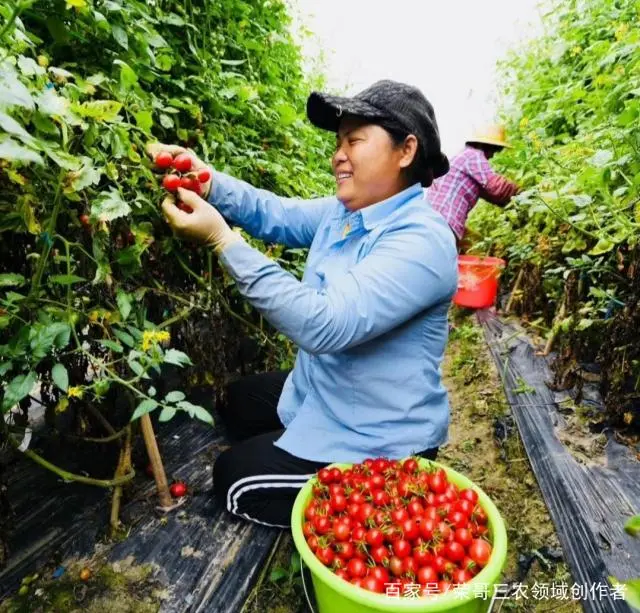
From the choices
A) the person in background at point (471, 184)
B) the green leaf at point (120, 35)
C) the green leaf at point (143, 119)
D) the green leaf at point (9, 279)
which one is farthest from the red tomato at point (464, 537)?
the person in background at point (471, 184)

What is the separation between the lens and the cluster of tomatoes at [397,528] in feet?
4.06

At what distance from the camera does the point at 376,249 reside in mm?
1539

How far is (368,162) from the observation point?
1.63 m

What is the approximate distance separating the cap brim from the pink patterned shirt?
7.07 feet

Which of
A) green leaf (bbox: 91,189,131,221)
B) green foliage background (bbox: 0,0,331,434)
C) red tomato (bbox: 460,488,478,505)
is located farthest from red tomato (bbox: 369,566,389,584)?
green leaf (bbox: 91,189,131,221)

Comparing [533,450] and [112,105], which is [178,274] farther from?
[533,450]

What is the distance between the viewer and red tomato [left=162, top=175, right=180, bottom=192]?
1.37 meters

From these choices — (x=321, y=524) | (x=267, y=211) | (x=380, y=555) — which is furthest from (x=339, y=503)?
(x=267, y=211)

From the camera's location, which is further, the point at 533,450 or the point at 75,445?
the point at 533,450

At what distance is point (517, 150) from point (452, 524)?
3.44m

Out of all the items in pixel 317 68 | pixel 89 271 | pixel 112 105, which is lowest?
pixel 89 271

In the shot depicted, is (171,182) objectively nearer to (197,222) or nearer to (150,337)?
(197,222)

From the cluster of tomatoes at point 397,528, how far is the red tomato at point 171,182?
3.38ft

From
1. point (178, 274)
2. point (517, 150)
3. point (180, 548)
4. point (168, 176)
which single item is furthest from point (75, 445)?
point (517, 150)
